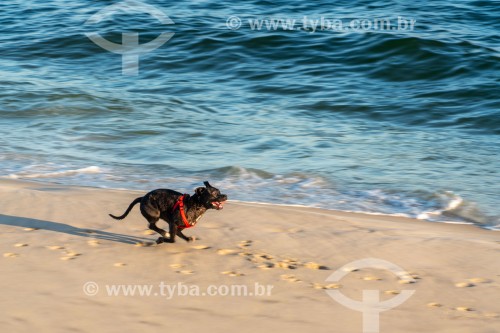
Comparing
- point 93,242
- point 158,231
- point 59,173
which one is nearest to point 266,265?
point 158,231

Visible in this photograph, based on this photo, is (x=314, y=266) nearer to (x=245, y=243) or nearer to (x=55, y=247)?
(x=245, y=243)

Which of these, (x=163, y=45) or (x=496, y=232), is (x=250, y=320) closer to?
(x=496, y=232)

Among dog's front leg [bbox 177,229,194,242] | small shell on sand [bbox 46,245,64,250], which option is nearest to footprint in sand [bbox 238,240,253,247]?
dog's front leg [bbox 177,229,194,242]

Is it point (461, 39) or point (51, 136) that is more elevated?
point (461, 39)

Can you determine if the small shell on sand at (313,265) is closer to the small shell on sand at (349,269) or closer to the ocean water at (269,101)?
the small shell on sand at (349,269)

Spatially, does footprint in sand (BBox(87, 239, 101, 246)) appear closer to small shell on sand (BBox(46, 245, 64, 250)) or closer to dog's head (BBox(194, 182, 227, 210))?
small shell on sand (BBox(46, 245, 64, 250))

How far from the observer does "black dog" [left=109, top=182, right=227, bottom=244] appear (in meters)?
5.63

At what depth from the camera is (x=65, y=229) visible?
20.3ft

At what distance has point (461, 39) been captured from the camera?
15.1 meters

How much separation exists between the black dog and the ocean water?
2.09 metres

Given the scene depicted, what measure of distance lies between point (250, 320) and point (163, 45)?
12.8 metres

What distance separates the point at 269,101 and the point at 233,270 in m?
7.39

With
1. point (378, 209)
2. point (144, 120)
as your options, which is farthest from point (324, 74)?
point (378, 209)

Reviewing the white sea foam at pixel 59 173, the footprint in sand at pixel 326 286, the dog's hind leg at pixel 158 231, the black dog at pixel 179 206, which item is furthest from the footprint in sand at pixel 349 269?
the white sea foam at pixel 59 173
